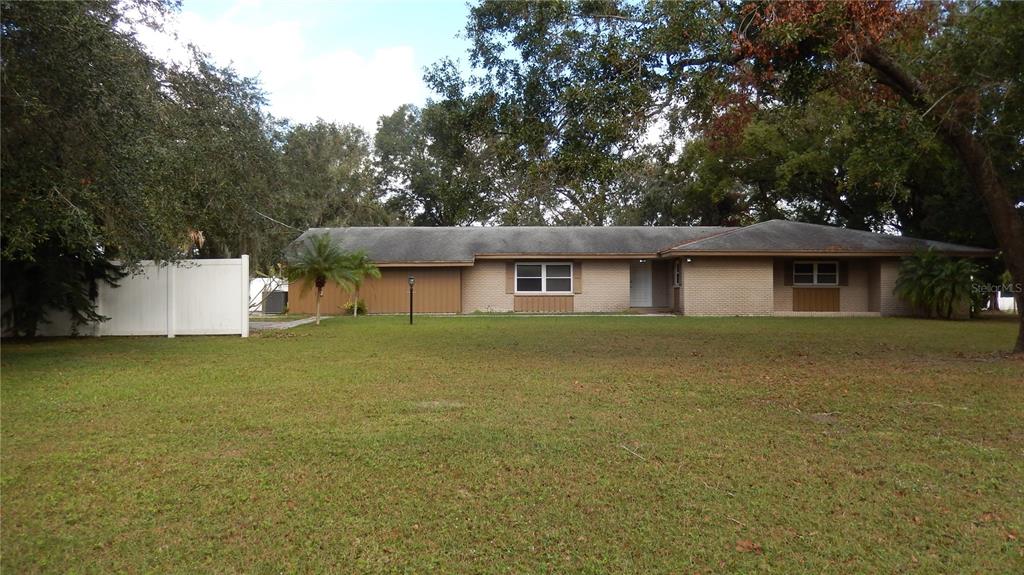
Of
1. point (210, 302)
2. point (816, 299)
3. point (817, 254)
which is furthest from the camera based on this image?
point (816, 299)

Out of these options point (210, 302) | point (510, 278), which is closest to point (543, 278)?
point (510, 278)

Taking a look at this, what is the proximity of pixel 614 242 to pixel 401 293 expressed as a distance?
8.70 metres

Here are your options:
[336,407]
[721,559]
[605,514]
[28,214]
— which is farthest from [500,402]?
[28,214]

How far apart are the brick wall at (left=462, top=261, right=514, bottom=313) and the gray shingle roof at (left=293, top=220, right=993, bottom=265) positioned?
0.78 meters

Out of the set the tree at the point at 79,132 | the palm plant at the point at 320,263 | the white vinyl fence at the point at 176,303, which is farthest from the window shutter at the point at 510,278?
the tree at the point at 79,132

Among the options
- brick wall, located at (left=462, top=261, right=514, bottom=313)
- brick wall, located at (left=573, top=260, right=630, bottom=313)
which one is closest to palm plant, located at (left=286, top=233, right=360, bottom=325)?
brick wall, located at (left=462, top=261, right=514, bottom=313)

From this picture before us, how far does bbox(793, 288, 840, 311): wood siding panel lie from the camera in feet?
80.9

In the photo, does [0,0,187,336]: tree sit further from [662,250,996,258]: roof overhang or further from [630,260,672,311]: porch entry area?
[630,260,672,311]: porch entry area

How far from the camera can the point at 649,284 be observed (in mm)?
27453

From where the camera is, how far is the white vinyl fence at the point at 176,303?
14656mm

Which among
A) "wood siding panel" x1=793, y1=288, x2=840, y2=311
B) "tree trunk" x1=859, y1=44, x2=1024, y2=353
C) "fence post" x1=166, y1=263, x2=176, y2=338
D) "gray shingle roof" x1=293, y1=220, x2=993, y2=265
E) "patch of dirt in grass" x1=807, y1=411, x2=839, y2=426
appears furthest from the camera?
"wood siding panel" x1=793, y1=288, x2=840, y2=311

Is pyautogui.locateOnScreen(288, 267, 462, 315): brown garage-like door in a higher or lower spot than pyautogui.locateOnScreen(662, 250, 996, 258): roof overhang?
lower

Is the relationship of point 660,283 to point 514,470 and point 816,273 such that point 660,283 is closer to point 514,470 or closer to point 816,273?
point 816,273

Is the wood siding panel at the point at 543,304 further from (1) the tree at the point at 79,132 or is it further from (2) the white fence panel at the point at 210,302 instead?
(1) the tree at the point at 79,132
